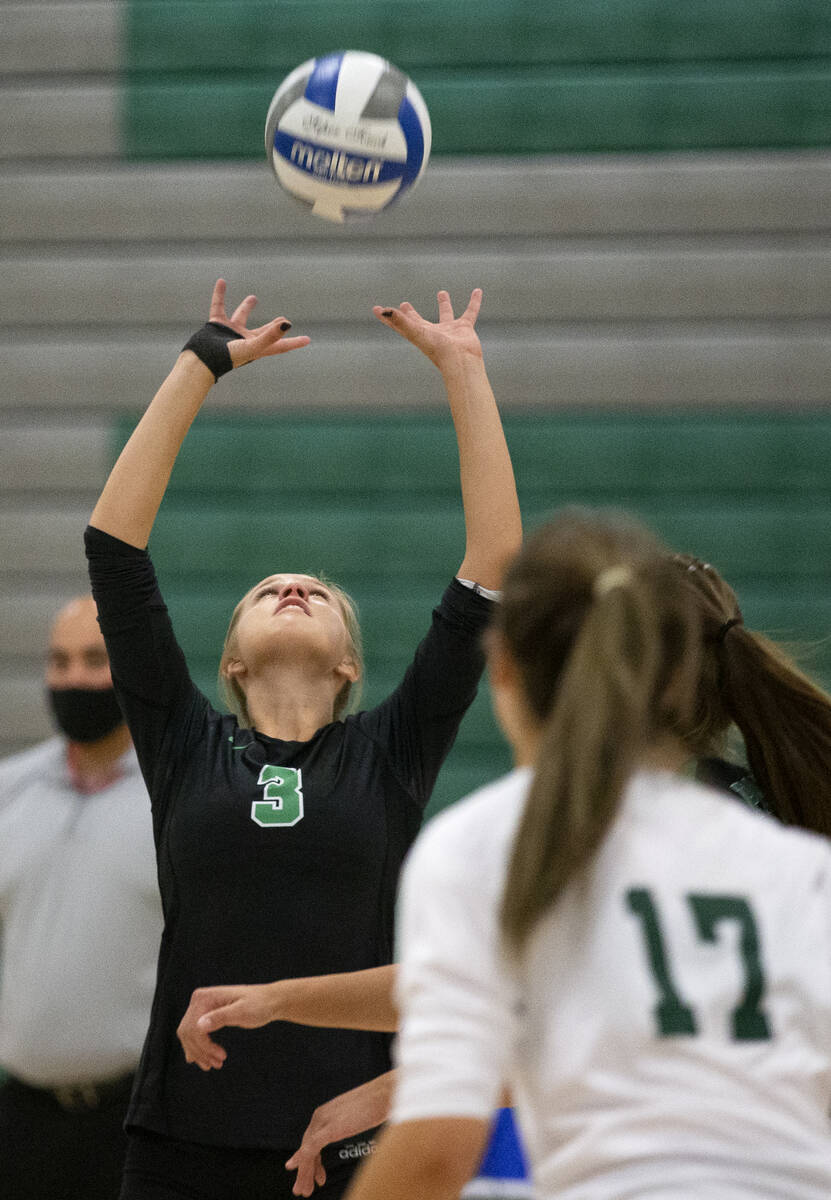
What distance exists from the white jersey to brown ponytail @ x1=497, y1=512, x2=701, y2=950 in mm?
37

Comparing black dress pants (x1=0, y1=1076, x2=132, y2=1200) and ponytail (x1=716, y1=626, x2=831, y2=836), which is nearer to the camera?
ponytail (x1=716, y1=626, x2=831, y2=836)

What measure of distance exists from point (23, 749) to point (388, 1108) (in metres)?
3.06

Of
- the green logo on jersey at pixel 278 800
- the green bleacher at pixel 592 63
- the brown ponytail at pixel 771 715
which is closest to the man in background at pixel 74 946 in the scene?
the green logo on jersey at pixel 278 800

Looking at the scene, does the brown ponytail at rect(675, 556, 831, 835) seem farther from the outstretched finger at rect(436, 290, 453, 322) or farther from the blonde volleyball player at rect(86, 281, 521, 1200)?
the outstretched finger at rect(436, 290, 453, 322)

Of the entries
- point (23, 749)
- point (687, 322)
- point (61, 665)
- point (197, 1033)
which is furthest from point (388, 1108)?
point (687, 322)

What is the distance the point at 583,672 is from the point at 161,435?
1.26 m

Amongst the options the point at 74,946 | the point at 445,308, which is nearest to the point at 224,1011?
the point at 445,308

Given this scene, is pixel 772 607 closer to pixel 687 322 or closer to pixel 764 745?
pixel 687 322

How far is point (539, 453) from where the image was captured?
16.3 feet

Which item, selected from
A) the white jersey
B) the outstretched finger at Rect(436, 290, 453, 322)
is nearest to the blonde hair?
the outstretched finger at Rect(436, 290, 453, 322)

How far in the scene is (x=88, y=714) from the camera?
12.5ft

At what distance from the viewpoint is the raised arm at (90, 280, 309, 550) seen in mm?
2305

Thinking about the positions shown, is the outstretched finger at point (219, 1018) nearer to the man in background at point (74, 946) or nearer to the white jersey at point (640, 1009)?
the white jersey at point (640, 1009)

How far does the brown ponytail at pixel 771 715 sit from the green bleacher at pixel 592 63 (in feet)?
10.5
